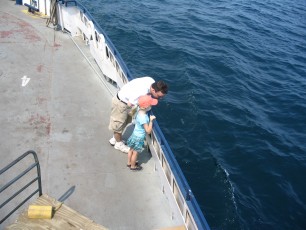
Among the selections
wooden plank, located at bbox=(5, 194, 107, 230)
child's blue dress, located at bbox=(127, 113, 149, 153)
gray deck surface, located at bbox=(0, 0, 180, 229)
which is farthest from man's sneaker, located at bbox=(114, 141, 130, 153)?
wooden plank, located at bbox=(5, 194, 107, 230)

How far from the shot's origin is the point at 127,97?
21.6 ft

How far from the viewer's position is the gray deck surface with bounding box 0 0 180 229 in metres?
6.10

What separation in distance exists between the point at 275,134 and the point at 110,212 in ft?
26.3

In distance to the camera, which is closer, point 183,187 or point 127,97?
point 183,187

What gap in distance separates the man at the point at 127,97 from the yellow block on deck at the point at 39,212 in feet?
8.53

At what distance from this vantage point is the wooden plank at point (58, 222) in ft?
14.9

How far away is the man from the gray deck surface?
0.45 m

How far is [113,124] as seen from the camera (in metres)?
6.90

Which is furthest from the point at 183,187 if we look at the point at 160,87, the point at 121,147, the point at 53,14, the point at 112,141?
the point at 53,14

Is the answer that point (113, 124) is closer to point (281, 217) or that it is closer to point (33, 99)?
point (33, 99)

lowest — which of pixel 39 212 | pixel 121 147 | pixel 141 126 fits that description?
pixel 121 147

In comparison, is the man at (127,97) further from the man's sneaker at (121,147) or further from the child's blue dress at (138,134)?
the child's blue dress at (138,134)

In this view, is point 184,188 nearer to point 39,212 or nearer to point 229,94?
point 39,212

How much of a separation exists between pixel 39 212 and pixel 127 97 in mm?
2800
